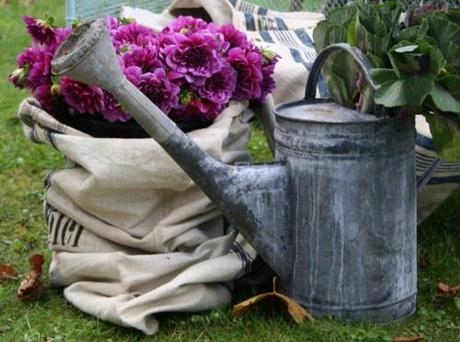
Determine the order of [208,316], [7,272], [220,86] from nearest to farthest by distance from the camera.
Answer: [208,316] → [220,86] → [7,272]

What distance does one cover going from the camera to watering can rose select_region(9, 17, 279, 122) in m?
2.29

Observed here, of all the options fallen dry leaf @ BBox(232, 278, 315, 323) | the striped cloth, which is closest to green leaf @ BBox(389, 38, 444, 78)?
the striped cloth

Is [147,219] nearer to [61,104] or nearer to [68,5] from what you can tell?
[61,104]

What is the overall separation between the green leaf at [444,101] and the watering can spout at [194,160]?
43 cm

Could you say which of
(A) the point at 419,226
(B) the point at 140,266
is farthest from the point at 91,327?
(A) the point at 419,226

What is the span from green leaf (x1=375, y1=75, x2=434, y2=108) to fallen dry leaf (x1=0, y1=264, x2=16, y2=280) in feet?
4.13

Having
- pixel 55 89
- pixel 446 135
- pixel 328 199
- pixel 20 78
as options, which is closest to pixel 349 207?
pixel 328 199

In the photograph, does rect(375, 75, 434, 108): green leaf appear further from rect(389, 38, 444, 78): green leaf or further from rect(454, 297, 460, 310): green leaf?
rect(454, 297, 460, 310): green leaf

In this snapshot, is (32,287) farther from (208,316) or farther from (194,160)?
(194,160)

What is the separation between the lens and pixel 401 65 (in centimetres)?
197

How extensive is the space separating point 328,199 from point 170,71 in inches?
22.1

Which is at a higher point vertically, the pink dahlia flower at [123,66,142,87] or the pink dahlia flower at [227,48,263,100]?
the pink dahlia flower at [123,66,142,87]

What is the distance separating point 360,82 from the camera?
2154 mm

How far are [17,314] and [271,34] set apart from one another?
148 cm
